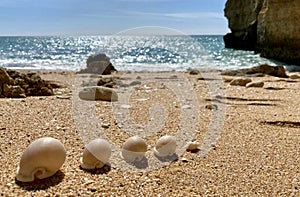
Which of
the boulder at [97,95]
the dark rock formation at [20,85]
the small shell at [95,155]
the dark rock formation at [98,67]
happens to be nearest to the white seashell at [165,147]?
the small shell at [95,155]

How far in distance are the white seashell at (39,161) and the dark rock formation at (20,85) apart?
3.45m

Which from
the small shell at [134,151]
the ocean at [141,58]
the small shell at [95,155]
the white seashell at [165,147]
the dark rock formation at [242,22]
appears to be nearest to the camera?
the small shell at [95,155]

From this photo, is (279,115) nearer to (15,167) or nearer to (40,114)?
(40,114)

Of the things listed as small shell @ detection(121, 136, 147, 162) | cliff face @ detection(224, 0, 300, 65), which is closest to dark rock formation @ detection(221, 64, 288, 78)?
small shell @ detection(121, 136, 147, 162)

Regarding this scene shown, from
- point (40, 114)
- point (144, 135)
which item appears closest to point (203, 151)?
point (144, 135)

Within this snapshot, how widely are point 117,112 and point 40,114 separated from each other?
0.97m

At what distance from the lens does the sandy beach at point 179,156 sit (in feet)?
7.22

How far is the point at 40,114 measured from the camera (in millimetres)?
3973

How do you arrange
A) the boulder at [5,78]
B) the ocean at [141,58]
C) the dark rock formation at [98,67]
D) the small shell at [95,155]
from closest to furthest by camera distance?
the small shell at [95,155]
the boulder at [5,78]
the dark rock formation at [98,67]
the ocean at [141,58]

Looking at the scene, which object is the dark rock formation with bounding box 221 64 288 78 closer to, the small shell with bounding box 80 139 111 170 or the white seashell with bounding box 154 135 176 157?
the white seashell with bounding box 154 135 176 157

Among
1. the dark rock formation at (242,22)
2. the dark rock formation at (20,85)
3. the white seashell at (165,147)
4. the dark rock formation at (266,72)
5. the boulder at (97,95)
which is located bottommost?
the dark rock formation at (266,72)

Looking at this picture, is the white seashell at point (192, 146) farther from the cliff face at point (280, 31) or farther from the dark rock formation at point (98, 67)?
the cliff face at point (280, 31)

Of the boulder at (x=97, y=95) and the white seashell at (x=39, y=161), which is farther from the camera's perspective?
the boulder at (x=97, y=95)

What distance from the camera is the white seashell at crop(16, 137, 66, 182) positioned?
2.12m
